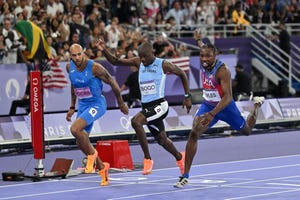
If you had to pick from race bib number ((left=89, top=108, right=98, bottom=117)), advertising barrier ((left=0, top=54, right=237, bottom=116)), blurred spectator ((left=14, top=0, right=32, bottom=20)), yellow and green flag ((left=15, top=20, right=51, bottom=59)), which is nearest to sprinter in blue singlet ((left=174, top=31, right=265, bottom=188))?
race bib number ((left=89, top=108, right=98, bottom=117))

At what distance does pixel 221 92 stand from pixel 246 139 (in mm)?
9863

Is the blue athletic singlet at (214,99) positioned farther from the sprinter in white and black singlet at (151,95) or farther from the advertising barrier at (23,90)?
the advertising barrier at (23,90)

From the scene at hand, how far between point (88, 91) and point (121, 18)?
15997mm

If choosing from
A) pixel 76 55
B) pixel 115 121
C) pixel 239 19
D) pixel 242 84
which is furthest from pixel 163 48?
pixel 76 55

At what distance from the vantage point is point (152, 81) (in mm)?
16000

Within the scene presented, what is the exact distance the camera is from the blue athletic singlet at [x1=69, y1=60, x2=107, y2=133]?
15508 millimetres

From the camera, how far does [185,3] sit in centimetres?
3275

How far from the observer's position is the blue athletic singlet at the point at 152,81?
52.5 ft

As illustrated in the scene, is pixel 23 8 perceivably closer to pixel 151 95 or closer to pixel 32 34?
pixel 32 34

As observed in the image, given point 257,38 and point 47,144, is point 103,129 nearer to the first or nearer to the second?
point 47,144

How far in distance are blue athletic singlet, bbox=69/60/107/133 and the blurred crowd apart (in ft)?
29.6

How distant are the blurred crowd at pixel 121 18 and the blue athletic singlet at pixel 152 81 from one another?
9021mm

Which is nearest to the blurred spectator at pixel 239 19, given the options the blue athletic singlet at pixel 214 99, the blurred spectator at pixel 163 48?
the blurred spectator at pixel 163 48

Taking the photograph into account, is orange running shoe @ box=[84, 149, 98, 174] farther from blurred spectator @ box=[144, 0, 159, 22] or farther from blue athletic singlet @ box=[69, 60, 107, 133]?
blurred spectator @ box=[144, 0, 159, 22]
